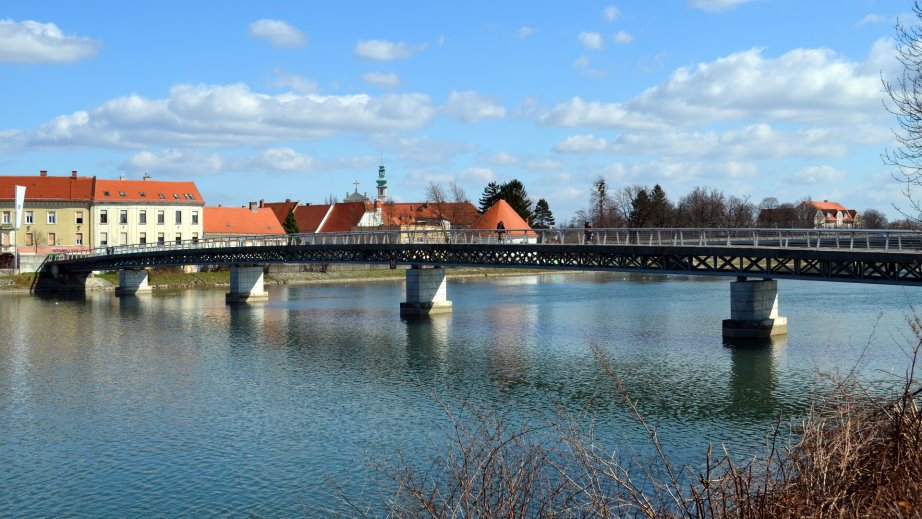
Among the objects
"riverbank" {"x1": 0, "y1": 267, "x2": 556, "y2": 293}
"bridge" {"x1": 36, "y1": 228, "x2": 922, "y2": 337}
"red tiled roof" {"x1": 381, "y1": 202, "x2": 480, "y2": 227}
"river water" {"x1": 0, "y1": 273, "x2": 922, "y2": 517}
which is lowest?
"river water" {"x1": 0, "y1": 273, "x2": 922, "y2": 517}

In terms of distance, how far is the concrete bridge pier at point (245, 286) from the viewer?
246 feet

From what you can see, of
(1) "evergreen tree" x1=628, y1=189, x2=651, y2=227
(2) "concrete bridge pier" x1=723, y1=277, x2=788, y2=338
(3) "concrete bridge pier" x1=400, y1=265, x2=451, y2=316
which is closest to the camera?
(2) "concrete bridge pier" x1=723, y1=277, x2=788, y2=338

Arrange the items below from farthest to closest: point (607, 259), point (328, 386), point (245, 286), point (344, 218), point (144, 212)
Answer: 1. point (344, 218)
2. point (144, 212)
3. point (245, 286)
4. point (607, 259)
5. point (328, 386)

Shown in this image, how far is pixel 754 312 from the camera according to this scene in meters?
45.3

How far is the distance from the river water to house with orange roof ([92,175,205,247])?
39504mm

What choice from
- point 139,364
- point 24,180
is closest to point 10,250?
point 24,180

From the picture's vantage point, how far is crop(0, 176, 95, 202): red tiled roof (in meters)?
100

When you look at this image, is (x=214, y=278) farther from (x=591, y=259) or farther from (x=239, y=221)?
(x=591, y=259)

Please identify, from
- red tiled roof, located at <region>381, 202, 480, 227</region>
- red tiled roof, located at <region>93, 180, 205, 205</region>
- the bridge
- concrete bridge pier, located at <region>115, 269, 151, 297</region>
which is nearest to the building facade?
red tiled roof, located at <region>93, 180, 205, 205</region>

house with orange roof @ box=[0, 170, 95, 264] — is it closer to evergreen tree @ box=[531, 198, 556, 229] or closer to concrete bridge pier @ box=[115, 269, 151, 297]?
concrete bridge pier @ box=[115, 269, 151, 297]

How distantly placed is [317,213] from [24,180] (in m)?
43.3

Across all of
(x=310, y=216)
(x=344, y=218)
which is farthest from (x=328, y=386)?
(x=310, y=216)

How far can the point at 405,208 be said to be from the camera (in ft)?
468

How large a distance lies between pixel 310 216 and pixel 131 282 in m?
55.1
